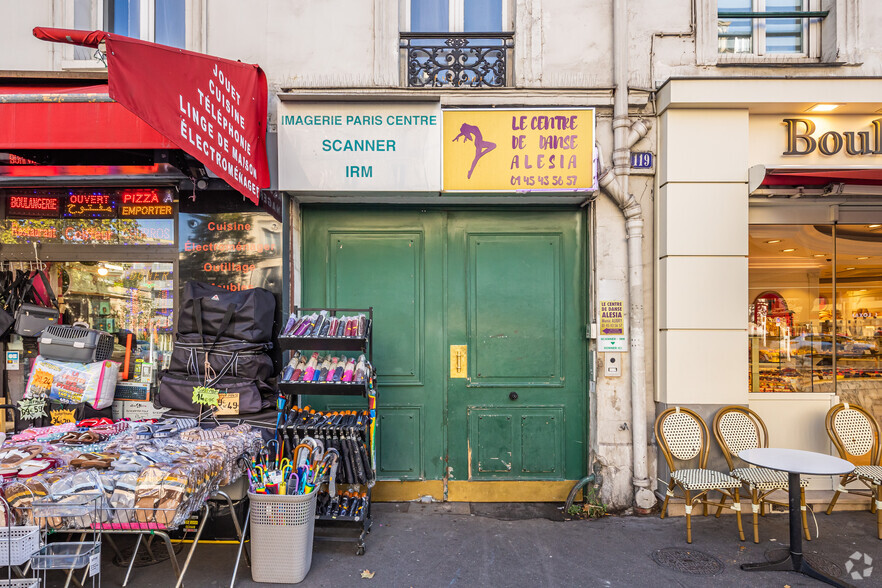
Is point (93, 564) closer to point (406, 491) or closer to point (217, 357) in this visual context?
point (217, 357)

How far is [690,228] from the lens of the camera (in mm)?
4918

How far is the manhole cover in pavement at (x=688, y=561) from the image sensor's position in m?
3.92

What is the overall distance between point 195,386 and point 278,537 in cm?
171

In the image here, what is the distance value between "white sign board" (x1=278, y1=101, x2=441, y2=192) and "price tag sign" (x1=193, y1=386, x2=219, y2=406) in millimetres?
2268

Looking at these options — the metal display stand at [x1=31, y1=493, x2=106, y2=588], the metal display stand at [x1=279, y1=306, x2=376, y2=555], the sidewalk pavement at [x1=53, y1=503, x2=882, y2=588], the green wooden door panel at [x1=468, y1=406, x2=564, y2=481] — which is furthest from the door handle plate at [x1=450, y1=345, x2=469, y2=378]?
the metal display stand at [x1=31, y1=493, x2=106, y2=588]

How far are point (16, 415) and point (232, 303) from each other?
2551mm

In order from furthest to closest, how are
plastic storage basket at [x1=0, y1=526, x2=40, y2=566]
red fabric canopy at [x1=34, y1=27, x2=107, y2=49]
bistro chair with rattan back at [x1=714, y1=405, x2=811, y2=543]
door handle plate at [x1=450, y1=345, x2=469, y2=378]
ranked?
door handle plate at [x1=450, y1=345, x2=469, y2=378], bistro chair with rattan back at [x1=714, y1=405, x2=811, y2=543], red fabric canopy at [x1=34, y1=27, x2=107, y2=49], plastic storage basket at [x1=0, y1=526, x2=40, y2=566]

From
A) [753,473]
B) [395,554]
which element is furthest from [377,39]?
[753,473]

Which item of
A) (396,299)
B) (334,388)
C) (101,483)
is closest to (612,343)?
(396,299)

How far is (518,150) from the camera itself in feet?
16.5

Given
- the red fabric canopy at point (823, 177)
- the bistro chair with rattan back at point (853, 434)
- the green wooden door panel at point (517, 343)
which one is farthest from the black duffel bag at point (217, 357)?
the bistro chair with rattan back at point (853, 434)

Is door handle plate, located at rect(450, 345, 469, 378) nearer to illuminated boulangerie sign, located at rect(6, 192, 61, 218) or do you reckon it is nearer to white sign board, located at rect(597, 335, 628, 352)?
white sign board, located at rect(597, 335, 628, 352)

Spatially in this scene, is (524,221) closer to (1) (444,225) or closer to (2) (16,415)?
(1) (444,225)

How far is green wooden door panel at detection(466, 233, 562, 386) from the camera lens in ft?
17.6
